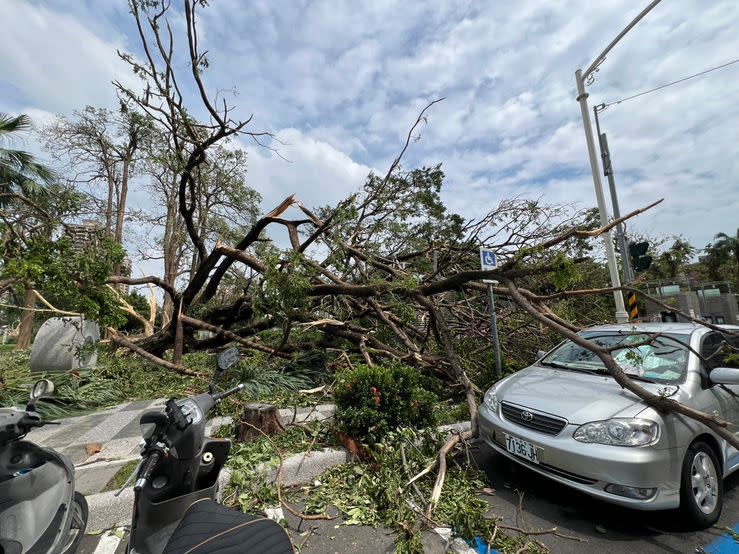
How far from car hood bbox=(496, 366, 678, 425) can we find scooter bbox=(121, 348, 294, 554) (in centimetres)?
246

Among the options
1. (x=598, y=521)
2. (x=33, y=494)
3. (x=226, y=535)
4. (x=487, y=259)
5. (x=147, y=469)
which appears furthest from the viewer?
(x=487, y=259)

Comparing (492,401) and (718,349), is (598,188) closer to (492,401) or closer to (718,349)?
(718,349)

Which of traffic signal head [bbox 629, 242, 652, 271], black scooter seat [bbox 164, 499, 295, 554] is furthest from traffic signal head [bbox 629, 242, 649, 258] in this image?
black scooter seat [bbox 164, 499, 295, 554]

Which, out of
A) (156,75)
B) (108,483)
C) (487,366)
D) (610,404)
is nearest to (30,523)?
(108,483)

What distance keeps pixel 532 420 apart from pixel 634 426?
710 mm

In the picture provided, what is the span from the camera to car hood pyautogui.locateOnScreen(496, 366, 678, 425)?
286 centimetres

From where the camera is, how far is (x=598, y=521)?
279 cm

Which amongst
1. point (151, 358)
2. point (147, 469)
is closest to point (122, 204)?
point (151, 358)

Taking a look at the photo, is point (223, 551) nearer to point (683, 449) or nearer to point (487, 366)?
point (683, 449)

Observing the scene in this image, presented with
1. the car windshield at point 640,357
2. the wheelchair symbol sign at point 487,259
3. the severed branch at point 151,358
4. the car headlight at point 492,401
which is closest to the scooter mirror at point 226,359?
the car headlight at point 492,401

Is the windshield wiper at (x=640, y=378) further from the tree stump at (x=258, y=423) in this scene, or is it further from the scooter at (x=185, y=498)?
the tree stump at (x=258, y=423)

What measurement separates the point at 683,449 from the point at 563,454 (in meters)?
0.85

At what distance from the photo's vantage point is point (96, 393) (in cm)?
621

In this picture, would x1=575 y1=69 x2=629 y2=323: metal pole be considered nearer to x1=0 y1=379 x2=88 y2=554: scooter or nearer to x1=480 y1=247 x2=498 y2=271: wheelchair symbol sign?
x1=480 y1=247 x2=498 y2=271: wheelchair symbol sign
